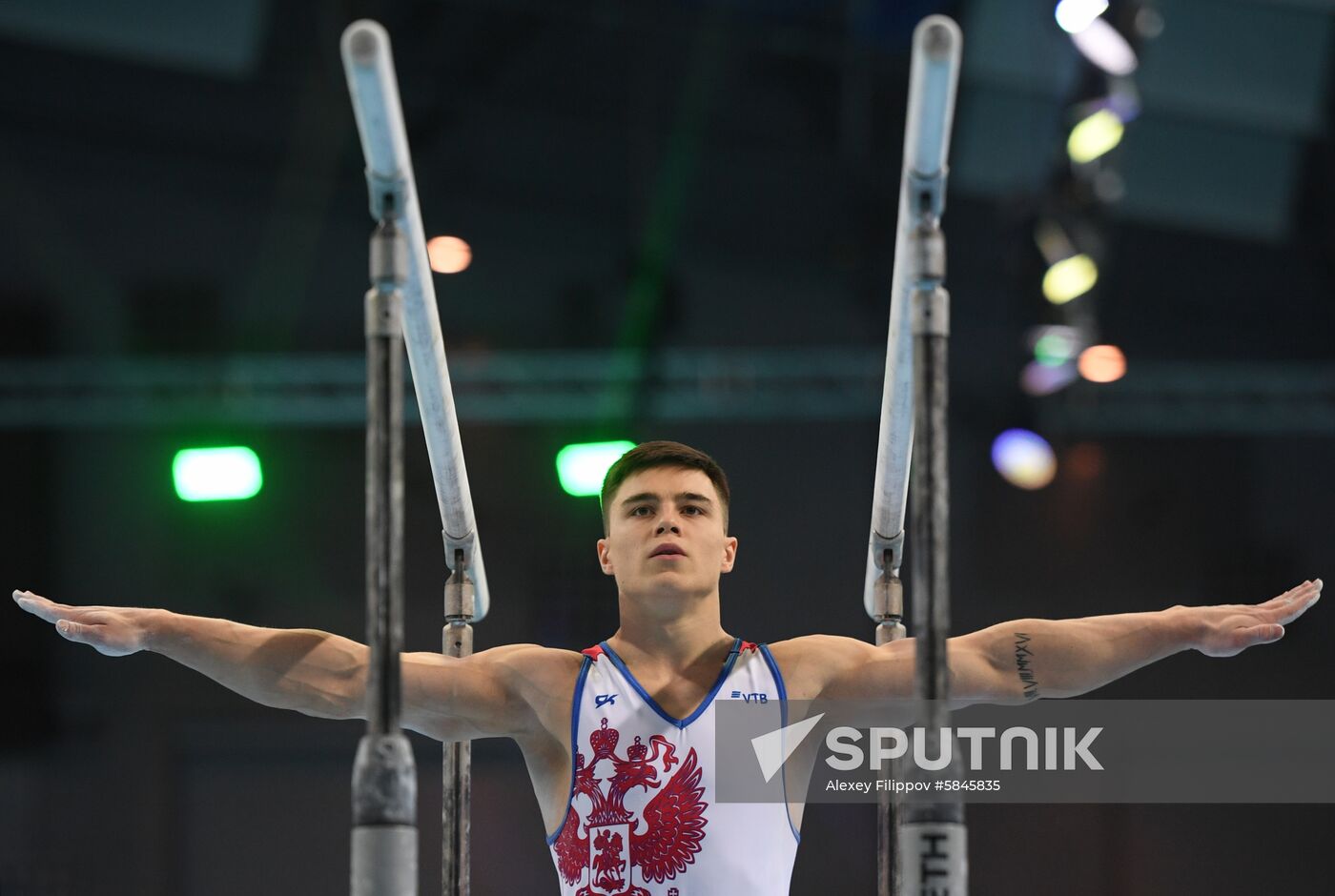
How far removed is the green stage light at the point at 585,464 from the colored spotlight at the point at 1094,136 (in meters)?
3.19

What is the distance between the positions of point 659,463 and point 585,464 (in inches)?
208

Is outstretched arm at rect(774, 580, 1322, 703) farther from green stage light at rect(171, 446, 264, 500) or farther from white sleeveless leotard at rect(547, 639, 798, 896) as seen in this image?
green stage light at rect(171, 446, 264, 500)

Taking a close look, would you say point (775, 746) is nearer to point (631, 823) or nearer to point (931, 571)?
point (631, 823)

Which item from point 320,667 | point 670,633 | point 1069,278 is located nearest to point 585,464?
point 1069,278

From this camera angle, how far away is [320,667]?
333 centimetres

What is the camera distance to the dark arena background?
8.93m

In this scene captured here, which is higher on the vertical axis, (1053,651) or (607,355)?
(607,355)

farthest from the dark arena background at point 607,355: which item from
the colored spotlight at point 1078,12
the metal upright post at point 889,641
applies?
the metal upright post at point 889,641


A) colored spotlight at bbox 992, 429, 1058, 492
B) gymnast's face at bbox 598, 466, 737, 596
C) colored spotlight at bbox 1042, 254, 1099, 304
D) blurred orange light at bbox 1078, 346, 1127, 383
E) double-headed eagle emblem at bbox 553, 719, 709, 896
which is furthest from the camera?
colored spotlight at bbox 992, 429, 1058, 492

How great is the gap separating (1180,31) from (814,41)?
2.31m

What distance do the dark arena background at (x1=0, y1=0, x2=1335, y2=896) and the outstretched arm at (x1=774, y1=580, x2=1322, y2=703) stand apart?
5.29 metres

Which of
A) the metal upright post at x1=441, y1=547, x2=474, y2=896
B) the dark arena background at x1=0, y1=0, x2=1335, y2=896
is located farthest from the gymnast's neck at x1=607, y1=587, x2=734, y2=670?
the dark arena background at x1=0, y1=0, x2=1335, y2=896

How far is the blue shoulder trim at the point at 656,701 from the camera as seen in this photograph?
3.47 metres

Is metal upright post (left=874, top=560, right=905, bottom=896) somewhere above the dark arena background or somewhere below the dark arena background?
below
